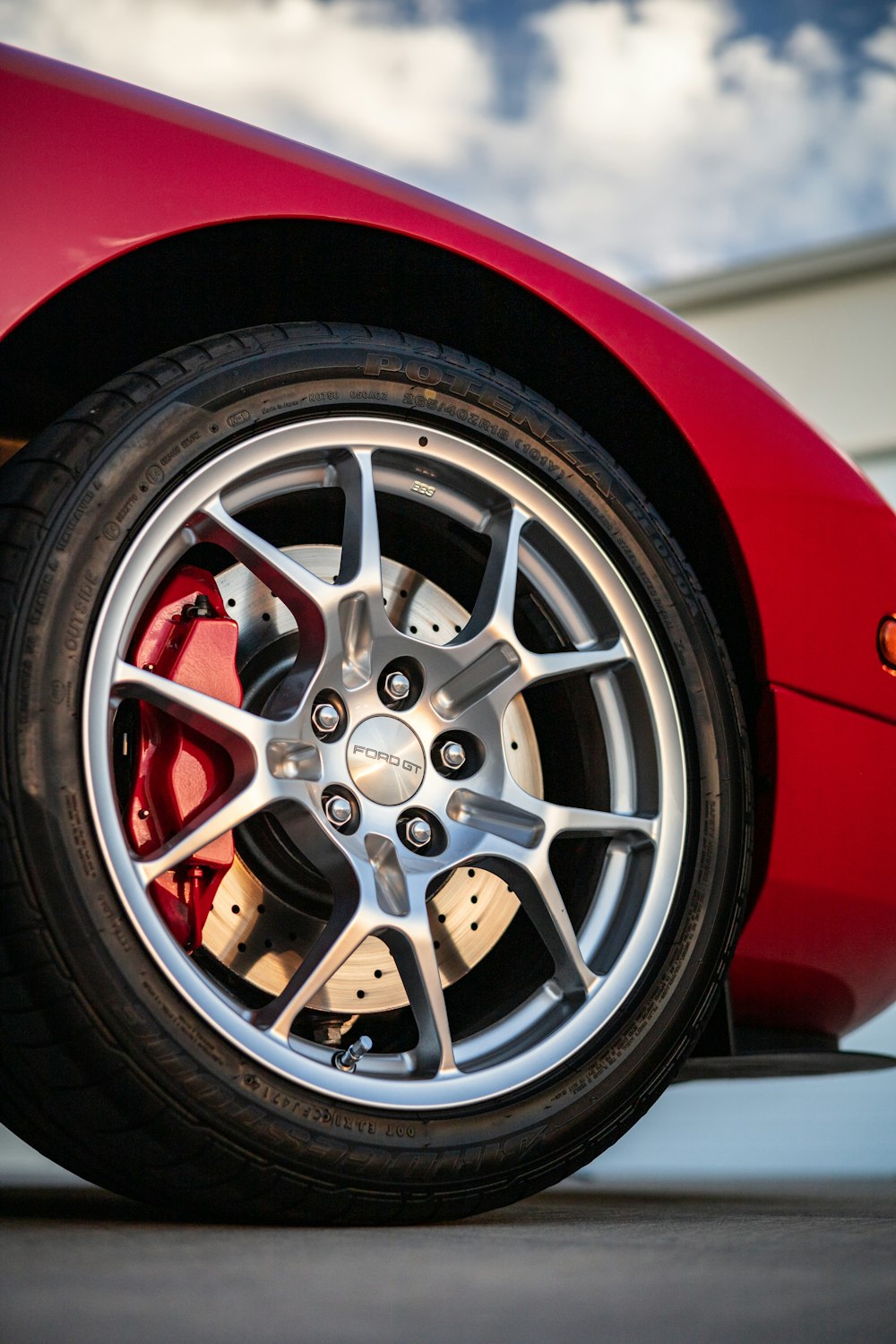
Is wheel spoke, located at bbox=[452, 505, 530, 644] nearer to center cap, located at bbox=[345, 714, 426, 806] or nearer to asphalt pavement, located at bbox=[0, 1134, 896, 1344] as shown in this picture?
center cap, located at bbox=[345, 714, 426, 806]

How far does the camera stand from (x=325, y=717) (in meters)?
1.36

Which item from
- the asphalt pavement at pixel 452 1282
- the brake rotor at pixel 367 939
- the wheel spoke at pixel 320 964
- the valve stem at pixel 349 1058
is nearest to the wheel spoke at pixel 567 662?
the brake rotor at pixel 367 939

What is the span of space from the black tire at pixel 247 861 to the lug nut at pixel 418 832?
183 mm

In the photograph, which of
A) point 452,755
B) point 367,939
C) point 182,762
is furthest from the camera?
point 367,939

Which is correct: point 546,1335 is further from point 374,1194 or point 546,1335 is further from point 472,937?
point 472,937

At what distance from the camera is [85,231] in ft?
3.97

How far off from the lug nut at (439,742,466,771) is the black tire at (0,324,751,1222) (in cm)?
22

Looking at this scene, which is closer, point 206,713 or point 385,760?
point 206,713

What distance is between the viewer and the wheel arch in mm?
1362

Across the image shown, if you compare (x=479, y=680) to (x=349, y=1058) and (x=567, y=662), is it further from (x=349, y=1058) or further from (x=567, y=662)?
(x=349, y=1058)

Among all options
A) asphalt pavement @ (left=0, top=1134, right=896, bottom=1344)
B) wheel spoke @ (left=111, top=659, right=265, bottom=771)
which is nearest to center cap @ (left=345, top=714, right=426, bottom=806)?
wheel spoke @ (left=111, top=659, right=265, bottom=771)

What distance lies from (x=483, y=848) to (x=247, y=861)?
12.0 inches

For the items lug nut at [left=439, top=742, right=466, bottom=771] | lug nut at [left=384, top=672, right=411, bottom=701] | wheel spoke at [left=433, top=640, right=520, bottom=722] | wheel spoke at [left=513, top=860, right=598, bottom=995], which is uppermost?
wheel spoke at [left=433, top=640, right=520, bottom=722]

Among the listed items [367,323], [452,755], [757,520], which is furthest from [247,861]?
[757,520]
